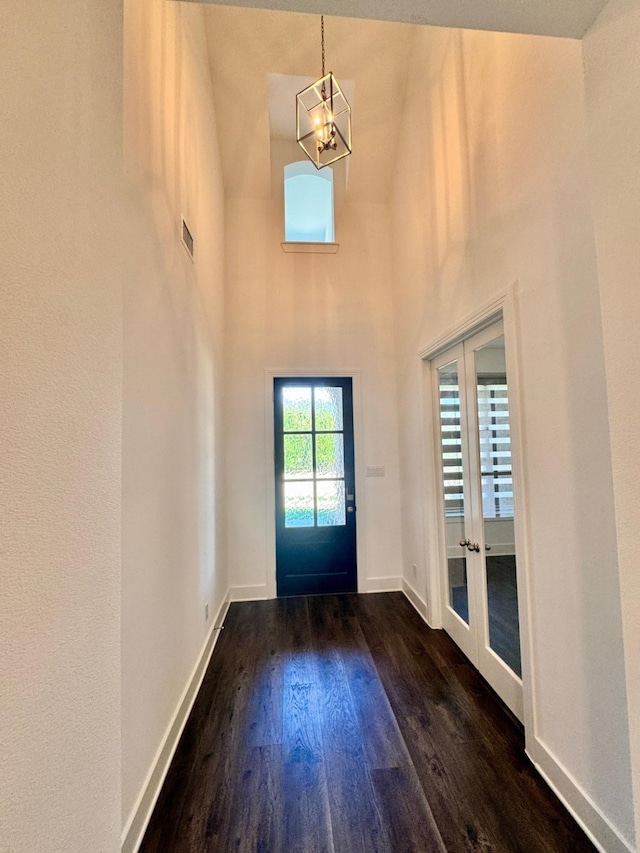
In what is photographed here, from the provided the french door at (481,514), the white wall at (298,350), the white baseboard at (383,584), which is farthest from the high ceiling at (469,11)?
the white baseboard at (383,584)

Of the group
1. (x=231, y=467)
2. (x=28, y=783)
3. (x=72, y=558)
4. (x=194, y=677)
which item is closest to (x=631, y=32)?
(x=72, y=558)

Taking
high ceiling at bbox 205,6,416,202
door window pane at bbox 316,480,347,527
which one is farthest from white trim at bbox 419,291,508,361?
high ceiling at bbox 205,6,416,202

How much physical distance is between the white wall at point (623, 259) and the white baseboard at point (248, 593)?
304 cm

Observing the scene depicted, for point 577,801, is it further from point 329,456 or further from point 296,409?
point 296,409

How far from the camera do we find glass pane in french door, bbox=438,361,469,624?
2568mm

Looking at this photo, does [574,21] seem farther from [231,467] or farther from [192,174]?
[231,467]

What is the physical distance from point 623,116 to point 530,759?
242 cm

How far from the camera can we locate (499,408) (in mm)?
2113

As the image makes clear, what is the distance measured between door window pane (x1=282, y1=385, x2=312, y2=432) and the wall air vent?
167 cm

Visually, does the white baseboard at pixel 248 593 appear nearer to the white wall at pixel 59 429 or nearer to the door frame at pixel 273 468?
the door frame at pixel 273 468

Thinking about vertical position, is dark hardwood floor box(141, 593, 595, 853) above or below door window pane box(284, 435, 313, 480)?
below

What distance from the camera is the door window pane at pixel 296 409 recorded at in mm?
3750

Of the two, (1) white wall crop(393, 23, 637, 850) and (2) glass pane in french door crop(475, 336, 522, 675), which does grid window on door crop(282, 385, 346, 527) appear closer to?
(2) glass pane in french door crop(475, 336, 522, 675)

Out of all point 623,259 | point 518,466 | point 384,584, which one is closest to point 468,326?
point 518,466
